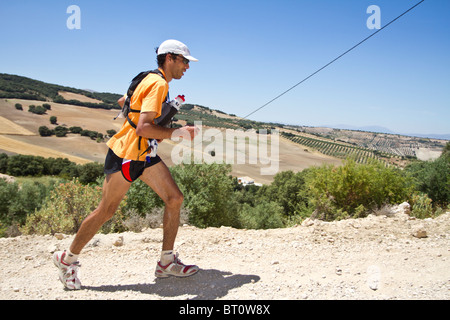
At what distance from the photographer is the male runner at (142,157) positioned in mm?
2717

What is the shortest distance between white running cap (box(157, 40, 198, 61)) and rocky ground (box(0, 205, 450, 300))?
2.35 m

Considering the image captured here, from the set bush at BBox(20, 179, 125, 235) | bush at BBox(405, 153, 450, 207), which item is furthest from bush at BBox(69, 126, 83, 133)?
bush at BBox(405, 153, 450, 207)

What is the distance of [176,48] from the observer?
2980mm

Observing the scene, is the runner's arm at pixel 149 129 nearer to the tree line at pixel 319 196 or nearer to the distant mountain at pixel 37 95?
the tree line at pixel 319 196

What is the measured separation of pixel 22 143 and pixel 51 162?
8.10 meters

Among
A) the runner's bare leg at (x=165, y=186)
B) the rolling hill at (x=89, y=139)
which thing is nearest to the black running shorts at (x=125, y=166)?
the runner's bare leg at (x=165, y=186)

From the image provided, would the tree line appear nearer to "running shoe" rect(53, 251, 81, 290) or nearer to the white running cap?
"running shoe" rect(53, 251, 81, 290)

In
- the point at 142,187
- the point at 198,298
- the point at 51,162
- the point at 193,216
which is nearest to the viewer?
the point at 198,298

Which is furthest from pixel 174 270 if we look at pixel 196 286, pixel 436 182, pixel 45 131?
pixel 45 131

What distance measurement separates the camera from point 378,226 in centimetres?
487

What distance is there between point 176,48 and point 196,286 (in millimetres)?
2432

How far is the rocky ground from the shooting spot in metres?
2.87
